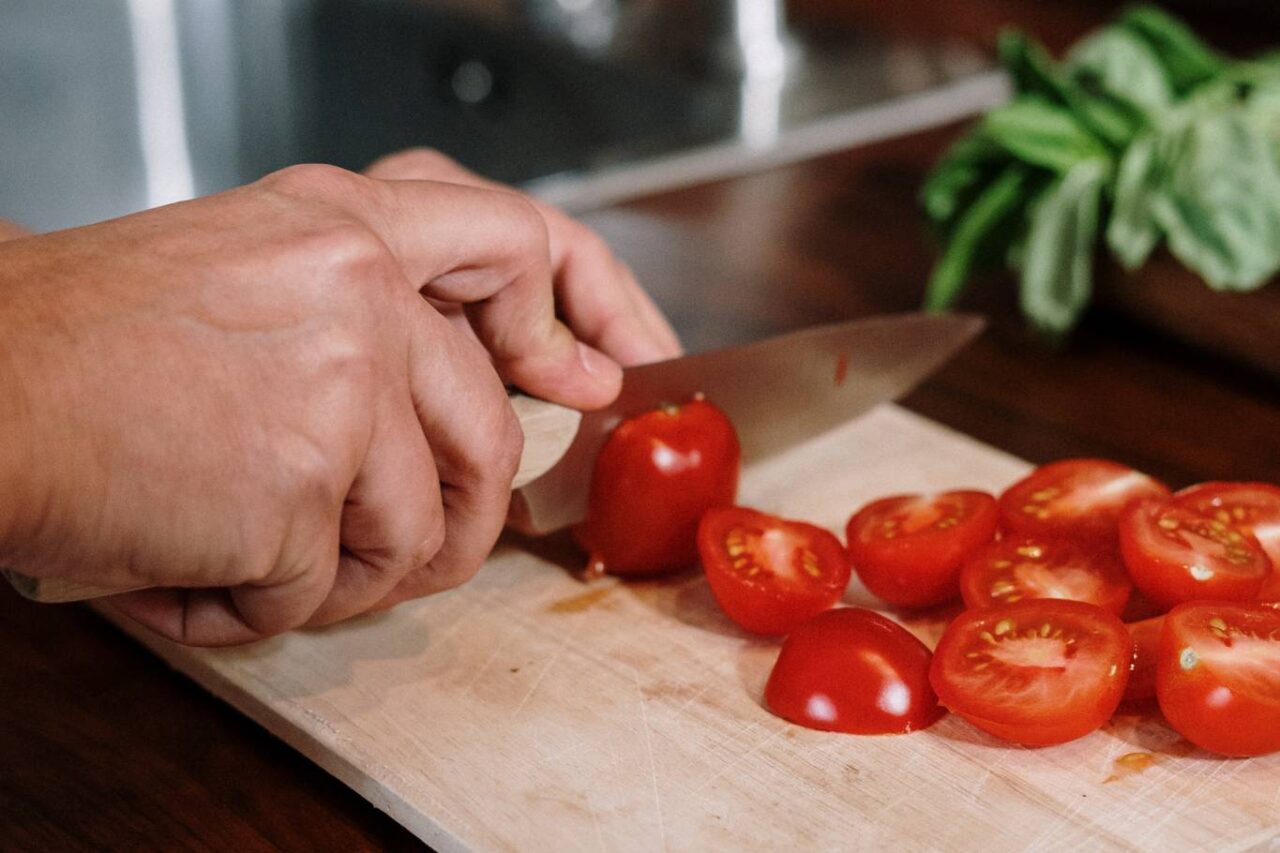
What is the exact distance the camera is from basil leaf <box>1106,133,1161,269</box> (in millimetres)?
1493

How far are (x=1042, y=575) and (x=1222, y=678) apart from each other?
17 centimetres

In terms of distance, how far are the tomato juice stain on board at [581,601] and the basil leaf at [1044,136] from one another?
82cm

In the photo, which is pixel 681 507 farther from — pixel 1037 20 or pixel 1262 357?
pixel 1037 20

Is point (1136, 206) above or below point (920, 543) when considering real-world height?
above

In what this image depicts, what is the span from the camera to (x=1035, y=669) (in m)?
0.87

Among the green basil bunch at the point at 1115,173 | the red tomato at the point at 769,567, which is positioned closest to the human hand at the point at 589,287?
the red tomato at the point at 769,567

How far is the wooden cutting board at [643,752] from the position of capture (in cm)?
83

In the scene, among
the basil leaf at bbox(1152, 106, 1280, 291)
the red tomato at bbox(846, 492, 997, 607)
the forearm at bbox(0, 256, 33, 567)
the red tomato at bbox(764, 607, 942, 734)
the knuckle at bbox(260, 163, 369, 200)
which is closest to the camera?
the forearm at bbox(0, 256, 33, 567)

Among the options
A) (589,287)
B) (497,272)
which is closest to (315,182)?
(497,272)

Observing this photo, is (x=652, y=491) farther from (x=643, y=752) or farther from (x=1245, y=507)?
(x=1245, y=507)

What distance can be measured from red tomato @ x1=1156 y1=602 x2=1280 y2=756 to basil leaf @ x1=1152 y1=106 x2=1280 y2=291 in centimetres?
64

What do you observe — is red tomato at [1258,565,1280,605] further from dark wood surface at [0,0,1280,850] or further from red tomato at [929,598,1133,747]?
dark wood surface at [0,0,1280,850]

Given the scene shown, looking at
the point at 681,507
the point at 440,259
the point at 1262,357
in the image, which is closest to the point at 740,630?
the point at 681,507

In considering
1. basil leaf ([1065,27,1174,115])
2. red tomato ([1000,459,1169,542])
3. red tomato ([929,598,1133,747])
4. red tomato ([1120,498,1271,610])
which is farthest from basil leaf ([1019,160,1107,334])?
red tomato ([929,598,1133,747])
